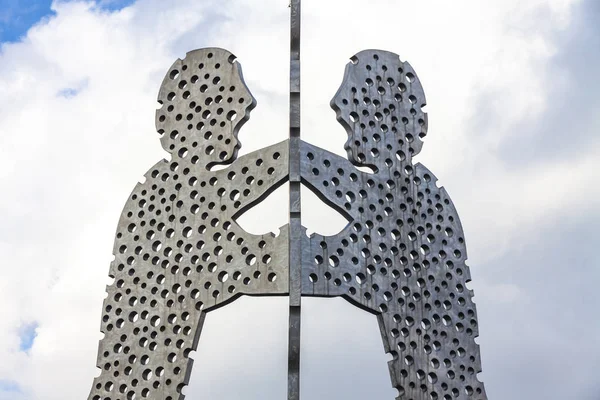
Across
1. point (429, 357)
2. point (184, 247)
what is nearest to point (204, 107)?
point (184, 247)

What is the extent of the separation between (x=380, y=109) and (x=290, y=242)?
94.4 inches

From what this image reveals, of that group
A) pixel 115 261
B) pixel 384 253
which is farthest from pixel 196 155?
pixel 384 253

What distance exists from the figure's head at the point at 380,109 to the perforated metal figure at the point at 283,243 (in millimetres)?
17

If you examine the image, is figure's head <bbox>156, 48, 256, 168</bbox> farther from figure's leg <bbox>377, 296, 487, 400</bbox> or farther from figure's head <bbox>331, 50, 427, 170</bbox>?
figure's leg <bbox>377, 296, 487, 400</bbox>

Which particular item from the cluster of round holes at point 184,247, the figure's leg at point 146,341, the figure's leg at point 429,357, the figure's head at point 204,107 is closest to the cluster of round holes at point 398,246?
the figure's leg at point 429,357

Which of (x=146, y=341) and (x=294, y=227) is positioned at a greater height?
(x=294, y=227)

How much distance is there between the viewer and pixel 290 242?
1388cm

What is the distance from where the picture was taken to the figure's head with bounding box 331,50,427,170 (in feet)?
49.2

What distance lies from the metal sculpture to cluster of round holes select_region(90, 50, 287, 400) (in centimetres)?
1

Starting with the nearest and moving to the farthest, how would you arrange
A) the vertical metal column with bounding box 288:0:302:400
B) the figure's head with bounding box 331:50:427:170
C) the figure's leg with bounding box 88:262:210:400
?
the vertical metal column with bounding box 288:0:302:400, the figure's leg with bounding box 88:262:210:400, the figure's head with bounding box 331:50:427:170

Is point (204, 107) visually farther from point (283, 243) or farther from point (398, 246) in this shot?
point (398, 246)

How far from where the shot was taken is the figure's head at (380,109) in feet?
49.2

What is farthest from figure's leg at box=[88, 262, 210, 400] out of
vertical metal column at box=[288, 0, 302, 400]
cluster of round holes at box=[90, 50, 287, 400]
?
vertical metal column at box=[288, 0, 302, 400]

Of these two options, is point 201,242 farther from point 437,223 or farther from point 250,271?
Result: point 437,223
